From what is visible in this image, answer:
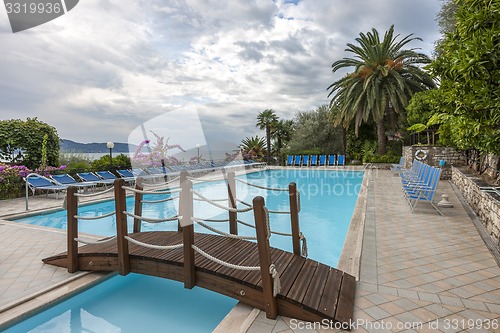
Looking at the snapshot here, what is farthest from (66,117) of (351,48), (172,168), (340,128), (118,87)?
(340,128)

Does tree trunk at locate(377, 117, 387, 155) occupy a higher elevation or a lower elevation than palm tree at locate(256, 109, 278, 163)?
lower

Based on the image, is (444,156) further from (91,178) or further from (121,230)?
(91,178)

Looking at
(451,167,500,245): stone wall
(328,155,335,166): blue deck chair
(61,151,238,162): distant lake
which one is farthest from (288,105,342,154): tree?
(451,167,500,245): stone wall

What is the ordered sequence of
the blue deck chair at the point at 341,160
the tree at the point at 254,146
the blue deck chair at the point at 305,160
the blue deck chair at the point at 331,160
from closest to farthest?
the blue deck chair at the point at 341,160
the blue deck chair at the point at 331,160
the blue deck chair at the point at 305,160
the tree at the point at 254,146

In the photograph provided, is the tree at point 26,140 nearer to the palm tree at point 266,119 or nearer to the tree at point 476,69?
the tree at point 476,69

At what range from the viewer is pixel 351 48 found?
19547 millimetres

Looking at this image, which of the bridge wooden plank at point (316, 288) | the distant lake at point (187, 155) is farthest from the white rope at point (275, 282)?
the distant lake at point (187, 155)

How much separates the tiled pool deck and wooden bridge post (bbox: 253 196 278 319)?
0.37 ft

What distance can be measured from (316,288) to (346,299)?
0.28 metres

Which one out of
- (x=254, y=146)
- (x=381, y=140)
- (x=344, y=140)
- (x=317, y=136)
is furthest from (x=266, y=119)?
(x=381, y=140)

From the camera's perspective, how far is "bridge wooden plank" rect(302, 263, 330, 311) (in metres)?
2.45

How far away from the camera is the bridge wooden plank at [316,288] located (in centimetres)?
245

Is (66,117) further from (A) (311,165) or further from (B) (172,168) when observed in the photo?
(A) (311,165)

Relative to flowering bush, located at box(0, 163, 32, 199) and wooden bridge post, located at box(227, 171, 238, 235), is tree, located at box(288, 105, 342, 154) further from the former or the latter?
wooden bridge post, located at box(227, 171, 238, 235)
